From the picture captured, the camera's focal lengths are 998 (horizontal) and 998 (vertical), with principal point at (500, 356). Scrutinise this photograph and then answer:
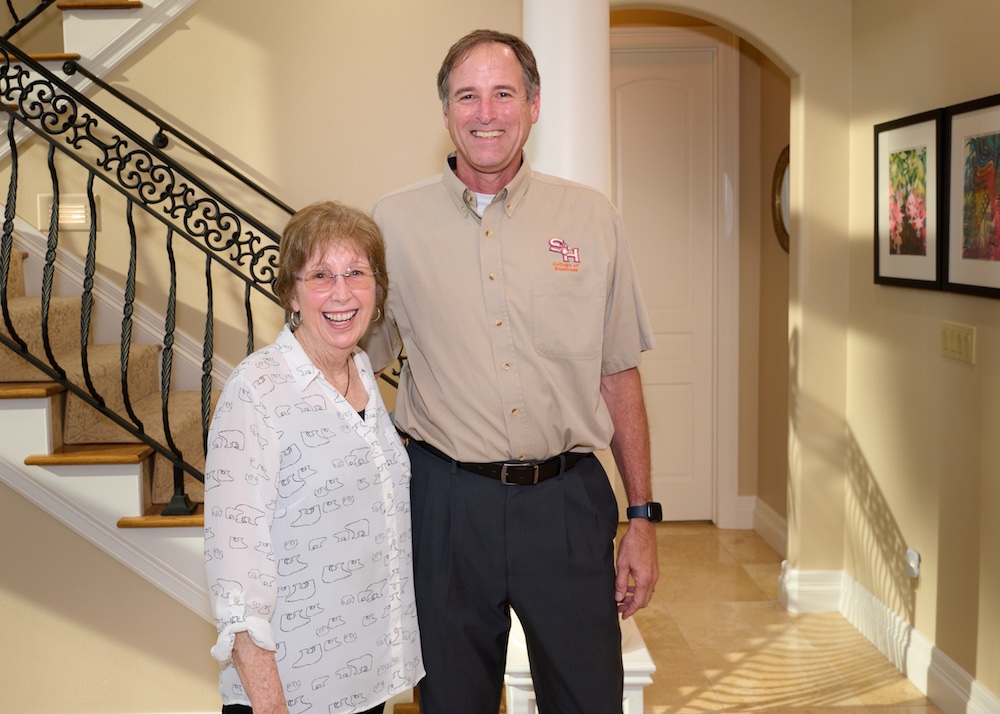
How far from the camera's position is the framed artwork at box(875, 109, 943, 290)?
3.54 meters

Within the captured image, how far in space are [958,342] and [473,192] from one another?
2150mm

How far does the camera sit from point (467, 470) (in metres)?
1.93

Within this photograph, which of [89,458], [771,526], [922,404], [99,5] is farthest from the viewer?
[771,526]

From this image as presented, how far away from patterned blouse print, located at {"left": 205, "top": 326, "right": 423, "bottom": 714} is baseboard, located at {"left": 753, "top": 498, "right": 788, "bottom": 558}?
3837 millimetres

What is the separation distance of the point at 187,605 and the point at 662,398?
3.29 m

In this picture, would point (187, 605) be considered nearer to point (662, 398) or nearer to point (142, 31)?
point (142, 31)

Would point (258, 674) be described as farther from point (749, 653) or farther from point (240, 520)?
point (749, 653)

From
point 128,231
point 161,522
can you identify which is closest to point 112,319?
point 128,231

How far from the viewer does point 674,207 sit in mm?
5777

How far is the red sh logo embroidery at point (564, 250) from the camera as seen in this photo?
1994 mm

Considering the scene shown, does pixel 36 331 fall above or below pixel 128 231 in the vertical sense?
below

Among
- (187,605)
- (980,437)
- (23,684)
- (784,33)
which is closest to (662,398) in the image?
(784,33)

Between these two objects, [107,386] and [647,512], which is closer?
[647,512]

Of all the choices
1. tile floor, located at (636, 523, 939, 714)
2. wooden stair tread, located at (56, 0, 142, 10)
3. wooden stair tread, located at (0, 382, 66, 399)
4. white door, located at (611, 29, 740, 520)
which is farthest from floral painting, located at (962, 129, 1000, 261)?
wooden stair tread, located at (56, 0, 142, 10)
